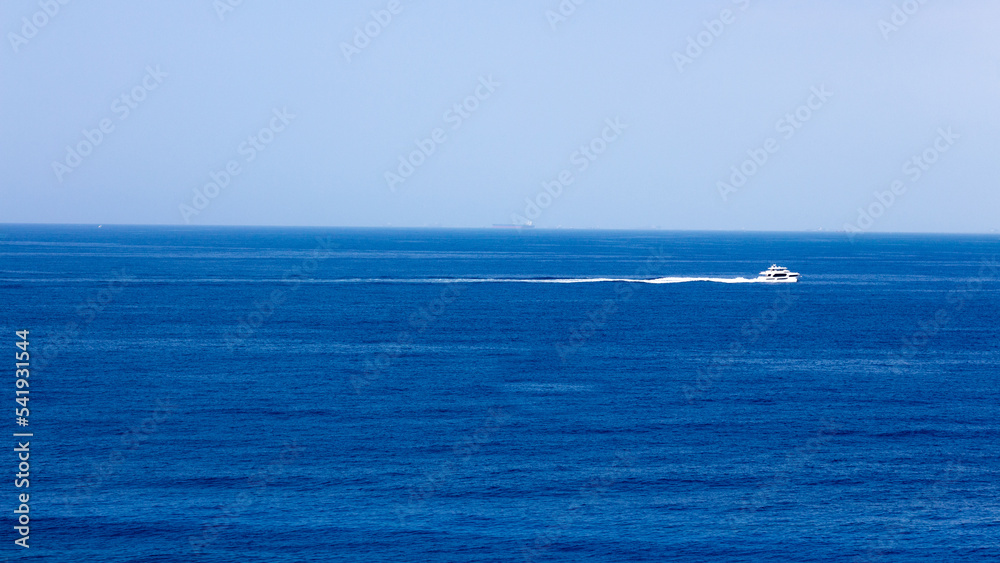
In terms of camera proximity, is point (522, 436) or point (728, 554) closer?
point (728, 554)

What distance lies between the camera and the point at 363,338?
112 metres

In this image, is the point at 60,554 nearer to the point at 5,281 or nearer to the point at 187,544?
the point at 187,544

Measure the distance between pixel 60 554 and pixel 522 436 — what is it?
30340 mm

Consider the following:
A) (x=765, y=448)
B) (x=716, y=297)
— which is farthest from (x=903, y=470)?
(x=716, y=297)

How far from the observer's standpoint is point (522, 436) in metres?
66.6

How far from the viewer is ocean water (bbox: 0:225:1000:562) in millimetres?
48969

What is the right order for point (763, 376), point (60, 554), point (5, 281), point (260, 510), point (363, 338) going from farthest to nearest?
point (5, 281), point (363, 338), point (763, 376), point (260, 510), point (60, 554)

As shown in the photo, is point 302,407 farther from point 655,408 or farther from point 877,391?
point 877,391

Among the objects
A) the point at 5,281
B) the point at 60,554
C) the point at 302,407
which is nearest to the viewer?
the point at 60,554

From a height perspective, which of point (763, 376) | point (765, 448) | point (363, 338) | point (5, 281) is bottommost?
point (765, 448)

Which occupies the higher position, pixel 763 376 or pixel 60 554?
pixel 763 376

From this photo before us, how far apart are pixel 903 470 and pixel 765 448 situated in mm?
8674

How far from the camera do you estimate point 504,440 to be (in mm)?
65562

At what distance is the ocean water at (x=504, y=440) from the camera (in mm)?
48969
